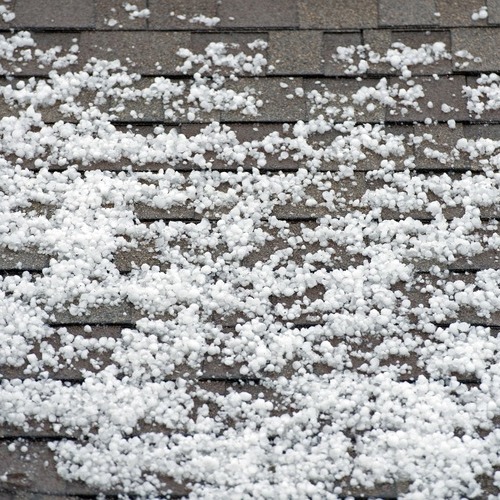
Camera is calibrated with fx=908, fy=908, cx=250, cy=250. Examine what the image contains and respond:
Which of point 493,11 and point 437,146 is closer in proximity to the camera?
point 437,146

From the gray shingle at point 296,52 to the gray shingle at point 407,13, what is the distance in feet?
0.81

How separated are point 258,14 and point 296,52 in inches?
7.9

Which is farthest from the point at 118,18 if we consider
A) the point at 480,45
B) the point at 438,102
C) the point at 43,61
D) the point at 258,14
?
the point at 480,45

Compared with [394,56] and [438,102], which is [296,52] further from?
[438,102]

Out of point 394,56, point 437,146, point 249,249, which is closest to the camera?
point 249,249

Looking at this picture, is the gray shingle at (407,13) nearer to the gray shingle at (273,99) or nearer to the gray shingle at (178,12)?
the gray shingle at (273,99)

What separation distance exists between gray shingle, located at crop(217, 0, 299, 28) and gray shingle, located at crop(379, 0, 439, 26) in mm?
318

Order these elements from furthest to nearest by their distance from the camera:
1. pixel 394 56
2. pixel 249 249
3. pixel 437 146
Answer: pixel 394 56
pixel 437 146
pixel 249 249

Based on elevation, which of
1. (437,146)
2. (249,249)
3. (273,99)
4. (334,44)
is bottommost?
(249,249)

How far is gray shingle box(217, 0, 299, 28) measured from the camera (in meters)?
3.26

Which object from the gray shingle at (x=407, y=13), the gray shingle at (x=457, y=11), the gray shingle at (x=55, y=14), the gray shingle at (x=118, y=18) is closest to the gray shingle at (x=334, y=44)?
the gray shingle at (x=407, y=13)

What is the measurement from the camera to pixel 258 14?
3.27 metres

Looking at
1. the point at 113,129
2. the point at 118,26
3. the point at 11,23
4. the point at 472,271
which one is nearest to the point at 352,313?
the point at 472,271

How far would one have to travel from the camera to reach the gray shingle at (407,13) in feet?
10.7
